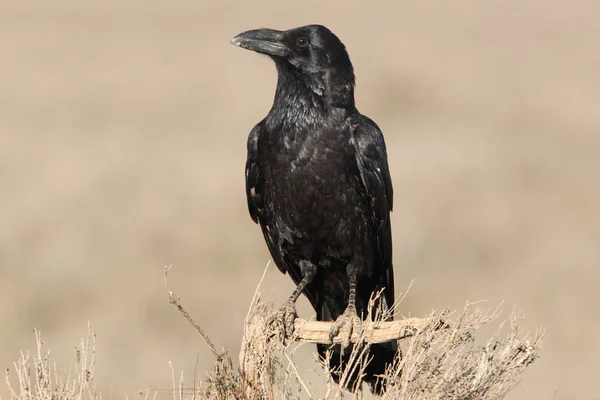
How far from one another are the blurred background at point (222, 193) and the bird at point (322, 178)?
6.73 feet

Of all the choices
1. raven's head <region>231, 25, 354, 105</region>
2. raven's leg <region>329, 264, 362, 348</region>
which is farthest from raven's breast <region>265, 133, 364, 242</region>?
raven's leg <region>329, 264, 362, 348</region>

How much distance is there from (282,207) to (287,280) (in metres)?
7.32

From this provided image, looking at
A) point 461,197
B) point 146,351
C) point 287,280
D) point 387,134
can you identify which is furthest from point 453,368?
point 387,134

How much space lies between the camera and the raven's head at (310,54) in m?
6.98

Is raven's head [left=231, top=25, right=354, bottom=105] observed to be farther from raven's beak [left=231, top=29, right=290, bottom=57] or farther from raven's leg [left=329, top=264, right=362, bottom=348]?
raven's leg [left=329, top=264, right=362, bottom=348]

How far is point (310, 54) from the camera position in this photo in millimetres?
7004

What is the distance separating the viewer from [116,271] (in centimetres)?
1415

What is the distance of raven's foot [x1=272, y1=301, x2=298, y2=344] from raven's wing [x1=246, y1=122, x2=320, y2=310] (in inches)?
30.9

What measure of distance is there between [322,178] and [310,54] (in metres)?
0.87

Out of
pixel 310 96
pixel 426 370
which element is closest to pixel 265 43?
pixel 310 96

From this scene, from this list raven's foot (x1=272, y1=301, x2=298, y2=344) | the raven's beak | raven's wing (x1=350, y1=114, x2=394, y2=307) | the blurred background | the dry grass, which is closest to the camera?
the dry grass

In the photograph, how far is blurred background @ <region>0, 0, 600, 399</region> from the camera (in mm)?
13352

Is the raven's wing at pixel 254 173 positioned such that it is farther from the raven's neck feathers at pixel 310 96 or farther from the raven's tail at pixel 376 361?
the raven's tail at pixel 376 361

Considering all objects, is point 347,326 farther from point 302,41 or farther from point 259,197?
point 302,41
